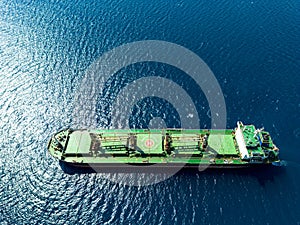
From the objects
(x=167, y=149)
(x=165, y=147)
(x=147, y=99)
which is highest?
(x=147, y=99)

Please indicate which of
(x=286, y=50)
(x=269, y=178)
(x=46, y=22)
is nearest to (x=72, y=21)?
(x=46, y=22)

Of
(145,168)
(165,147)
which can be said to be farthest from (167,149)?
(145,168)

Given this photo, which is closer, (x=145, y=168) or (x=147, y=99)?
(x=145, y=168)

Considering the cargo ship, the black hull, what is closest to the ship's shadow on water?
the black hull

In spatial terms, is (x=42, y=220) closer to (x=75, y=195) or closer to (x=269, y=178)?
(x=75, y=195)

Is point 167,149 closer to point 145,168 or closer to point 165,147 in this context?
point 165,147

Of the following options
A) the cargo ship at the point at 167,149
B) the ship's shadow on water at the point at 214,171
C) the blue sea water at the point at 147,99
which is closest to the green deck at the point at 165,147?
the cargo ship at the point at 167,149

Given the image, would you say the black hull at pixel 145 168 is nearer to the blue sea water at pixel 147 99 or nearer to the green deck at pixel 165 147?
the green deck at pixel 165 147
